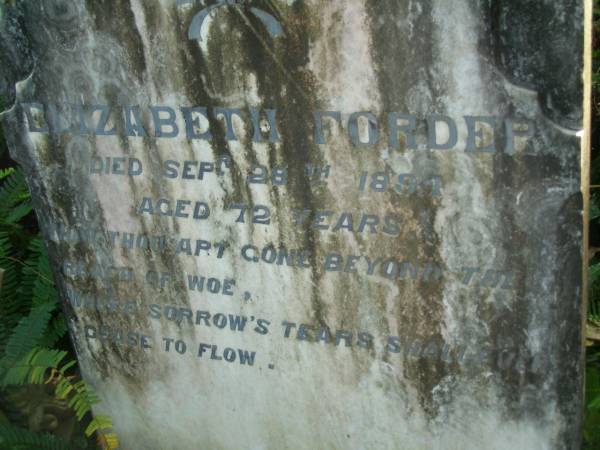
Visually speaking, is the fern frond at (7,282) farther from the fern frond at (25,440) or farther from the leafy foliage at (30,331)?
the fern frond at (25,440)

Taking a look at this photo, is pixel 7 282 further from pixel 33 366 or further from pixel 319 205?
pixel 319 205

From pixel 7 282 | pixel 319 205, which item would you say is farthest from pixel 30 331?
pixel 319 205

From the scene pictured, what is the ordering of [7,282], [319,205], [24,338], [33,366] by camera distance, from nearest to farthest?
[319,205] < [33,366] < [24,338] < [7,282]

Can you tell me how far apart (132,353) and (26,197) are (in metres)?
1.40

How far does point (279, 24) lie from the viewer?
1.98 m

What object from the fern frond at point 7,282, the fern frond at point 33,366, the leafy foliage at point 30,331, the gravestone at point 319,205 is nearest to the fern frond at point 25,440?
the leafy foliage at point 30,331

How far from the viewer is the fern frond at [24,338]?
2.80 m

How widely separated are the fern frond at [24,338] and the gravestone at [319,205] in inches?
6.6

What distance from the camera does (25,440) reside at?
271 cm

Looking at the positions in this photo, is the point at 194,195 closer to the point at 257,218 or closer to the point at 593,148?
the point at 257,218

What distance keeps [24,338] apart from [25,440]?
0.42 m

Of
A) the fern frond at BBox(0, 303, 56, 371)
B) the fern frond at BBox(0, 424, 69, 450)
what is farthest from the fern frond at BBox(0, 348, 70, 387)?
the fern frond at BBox(0, 424, 69, 450)

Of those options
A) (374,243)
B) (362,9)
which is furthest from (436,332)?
(362,9)

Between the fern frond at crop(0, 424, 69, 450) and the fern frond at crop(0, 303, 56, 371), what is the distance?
0.86 feet
